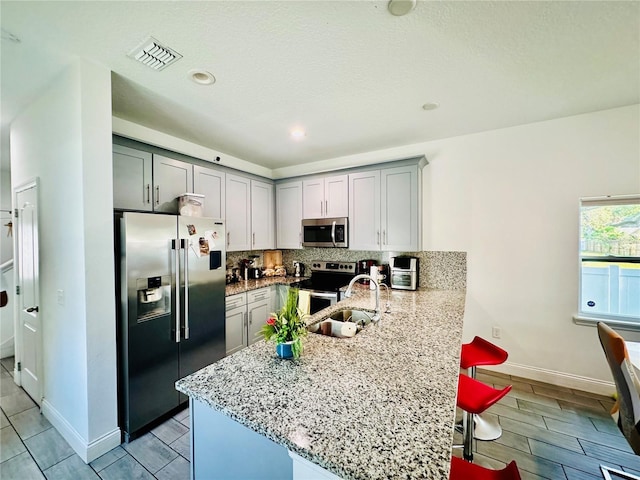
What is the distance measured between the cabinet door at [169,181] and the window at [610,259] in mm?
4028

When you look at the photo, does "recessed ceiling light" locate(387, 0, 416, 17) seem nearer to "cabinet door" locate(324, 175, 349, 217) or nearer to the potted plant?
the potted plant

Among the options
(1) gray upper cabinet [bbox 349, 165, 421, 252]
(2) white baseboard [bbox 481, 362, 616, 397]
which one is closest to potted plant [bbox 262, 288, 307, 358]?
(1) gray upper cabinet [bbox 349, 165, 421, 252]

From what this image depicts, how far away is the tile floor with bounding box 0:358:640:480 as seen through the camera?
5.58 ft

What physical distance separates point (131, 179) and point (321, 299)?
2.36 meters

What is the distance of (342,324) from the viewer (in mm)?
1913

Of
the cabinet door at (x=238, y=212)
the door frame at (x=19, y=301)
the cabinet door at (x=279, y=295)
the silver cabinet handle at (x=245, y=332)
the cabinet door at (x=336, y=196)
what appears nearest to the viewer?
the door frame at (x=19, y=301)

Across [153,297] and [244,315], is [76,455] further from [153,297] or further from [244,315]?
[244,315]

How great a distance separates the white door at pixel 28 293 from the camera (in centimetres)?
226

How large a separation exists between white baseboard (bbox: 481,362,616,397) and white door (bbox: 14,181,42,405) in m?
4.51

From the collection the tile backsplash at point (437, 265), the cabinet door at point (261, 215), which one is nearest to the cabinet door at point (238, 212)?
the cabinet door at point (261, 215)

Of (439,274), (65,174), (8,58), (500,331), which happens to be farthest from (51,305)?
(500,331)

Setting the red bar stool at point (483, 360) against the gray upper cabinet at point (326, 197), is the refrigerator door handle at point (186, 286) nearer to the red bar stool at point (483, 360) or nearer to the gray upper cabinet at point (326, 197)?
the gray upper cabinet at point (326, 197)

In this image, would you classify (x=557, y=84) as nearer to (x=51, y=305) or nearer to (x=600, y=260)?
(x=600, y=260)

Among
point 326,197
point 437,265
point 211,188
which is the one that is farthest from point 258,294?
point 437,265
